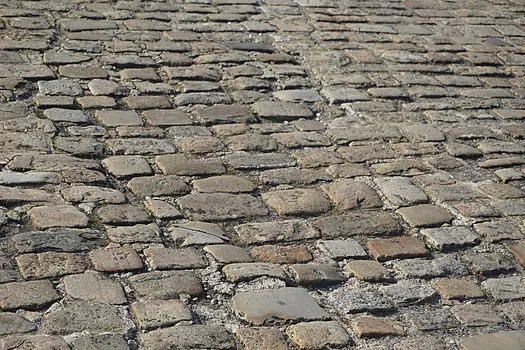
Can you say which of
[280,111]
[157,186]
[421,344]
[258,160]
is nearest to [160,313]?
[421,344]

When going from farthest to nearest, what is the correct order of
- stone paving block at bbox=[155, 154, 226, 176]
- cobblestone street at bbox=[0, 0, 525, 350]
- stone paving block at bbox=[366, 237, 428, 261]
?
stone paving block at bbox=[155, 154, 226, 176], stone paving block at bbox=[366, 237, 428, 261], cobblestone street at bbox=[0, 0, 525, 350]

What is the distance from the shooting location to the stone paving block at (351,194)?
3484 mm

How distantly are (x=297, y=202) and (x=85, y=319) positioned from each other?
1.15 metres

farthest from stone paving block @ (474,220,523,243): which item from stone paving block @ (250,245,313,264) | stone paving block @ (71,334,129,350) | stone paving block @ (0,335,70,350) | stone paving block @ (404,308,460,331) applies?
stone paving block @ (0,335,70,350)

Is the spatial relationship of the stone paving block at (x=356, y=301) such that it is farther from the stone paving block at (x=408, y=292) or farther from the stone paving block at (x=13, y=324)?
the stone paving block at (x=13, y=324)

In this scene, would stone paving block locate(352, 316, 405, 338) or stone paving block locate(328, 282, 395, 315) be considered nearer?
stone paving block locate(352, 316, 405, 338)

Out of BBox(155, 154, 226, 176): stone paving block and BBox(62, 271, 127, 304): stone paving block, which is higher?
BBox(62, 271, 127, 304): stone paving block

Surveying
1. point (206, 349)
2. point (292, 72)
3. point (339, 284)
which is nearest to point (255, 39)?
point (292, 72)

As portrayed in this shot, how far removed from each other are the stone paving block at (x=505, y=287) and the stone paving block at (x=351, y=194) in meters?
0.60

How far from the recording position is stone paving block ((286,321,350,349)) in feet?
8.44

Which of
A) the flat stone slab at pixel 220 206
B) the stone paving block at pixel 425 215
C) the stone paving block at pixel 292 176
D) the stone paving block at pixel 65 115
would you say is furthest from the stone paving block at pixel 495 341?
the stone paving block at pixel 65 115

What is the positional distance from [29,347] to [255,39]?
10.1 feet

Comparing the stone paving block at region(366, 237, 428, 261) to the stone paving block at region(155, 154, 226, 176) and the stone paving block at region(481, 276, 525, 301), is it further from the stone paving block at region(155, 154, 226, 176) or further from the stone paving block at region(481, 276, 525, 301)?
the stone paving block at region(155, 154, 226, 176)

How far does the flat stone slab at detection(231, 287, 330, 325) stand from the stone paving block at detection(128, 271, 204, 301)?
140mm
